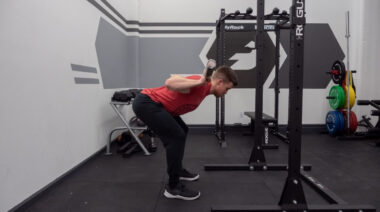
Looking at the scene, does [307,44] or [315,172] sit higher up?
[307,44]

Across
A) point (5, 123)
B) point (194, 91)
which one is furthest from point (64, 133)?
point (194, 91)

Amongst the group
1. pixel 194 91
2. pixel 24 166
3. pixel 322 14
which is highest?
pixel 322 14

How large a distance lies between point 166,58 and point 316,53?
2.69m

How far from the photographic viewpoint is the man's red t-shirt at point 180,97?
6.45 ft

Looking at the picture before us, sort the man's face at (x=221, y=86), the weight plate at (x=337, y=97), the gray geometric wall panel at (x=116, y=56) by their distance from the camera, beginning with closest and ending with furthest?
1. the man's face at (x=221, y=86)
2. the gray geometric wall panel at (x=116, y=56)
3. the weight plate at (x=337, y=97)

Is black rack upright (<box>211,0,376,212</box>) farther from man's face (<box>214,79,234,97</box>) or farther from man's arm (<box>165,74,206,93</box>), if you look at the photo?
man's arm (<box>165,74,206,93</box>)

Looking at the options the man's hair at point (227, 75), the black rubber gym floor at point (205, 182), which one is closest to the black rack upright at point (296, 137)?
the black rubber gym floor at point (205, 182)

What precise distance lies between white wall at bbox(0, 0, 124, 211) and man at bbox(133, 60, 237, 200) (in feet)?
2.51

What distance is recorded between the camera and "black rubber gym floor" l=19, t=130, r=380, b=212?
2020 mm

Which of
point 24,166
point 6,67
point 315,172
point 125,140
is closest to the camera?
point 6,67

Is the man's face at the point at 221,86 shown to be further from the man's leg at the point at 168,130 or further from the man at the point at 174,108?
the man's leg at the point at 168,130

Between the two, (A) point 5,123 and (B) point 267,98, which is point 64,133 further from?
(B) point 267,98

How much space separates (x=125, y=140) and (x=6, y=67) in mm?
2253

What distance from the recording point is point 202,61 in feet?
15.8
